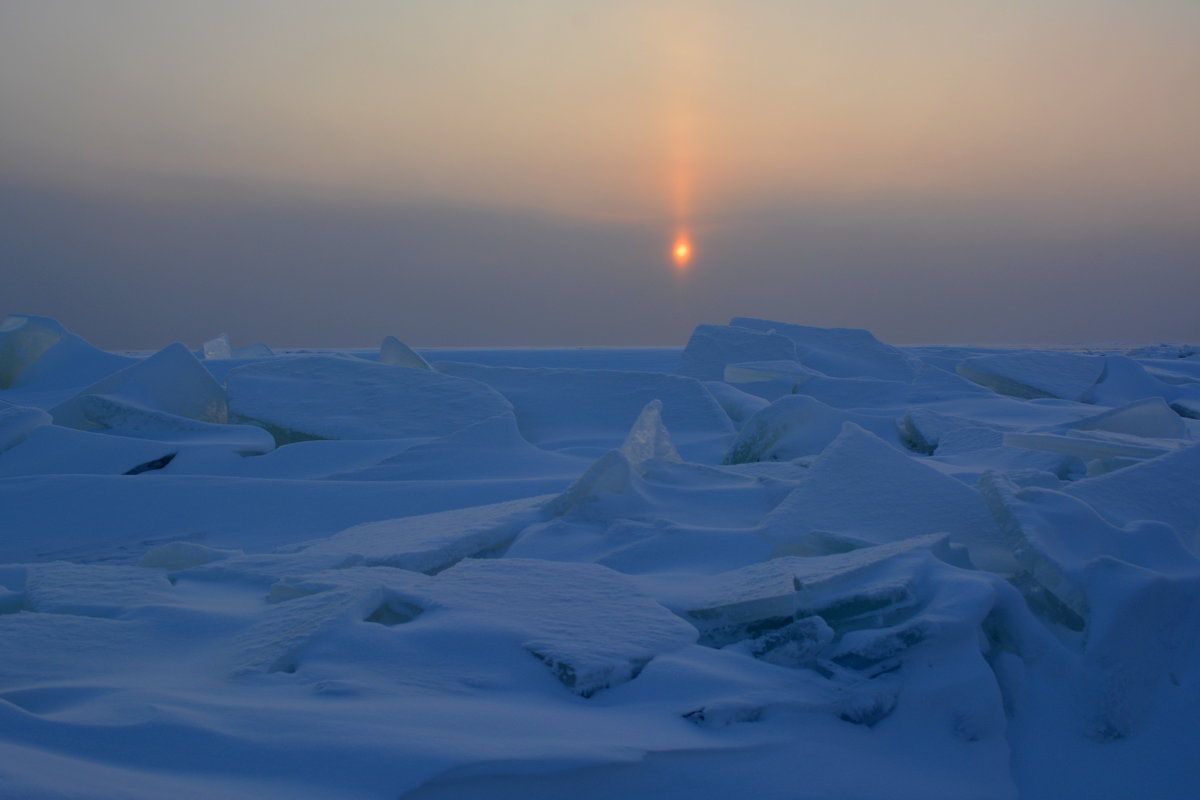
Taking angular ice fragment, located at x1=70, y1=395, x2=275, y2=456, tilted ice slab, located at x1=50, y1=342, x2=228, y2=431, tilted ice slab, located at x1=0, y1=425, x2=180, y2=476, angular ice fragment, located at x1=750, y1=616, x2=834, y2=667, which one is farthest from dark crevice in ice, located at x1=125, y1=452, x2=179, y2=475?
angular ice fragment, located at x1=750, y1=616, x2=834, y2=667

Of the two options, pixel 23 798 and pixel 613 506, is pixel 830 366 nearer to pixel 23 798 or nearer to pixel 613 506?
pixel 613 506

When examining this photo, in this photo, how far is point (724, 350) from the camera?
5156mm

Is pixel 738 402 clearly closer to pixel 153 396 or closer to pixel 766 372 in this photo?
pixel 766 372

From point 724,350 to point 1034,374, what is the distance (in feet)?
5.52

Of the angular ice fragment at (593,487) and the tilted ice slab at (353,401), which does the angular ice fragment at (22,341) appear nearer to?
the tilted ice slab at (353,401)

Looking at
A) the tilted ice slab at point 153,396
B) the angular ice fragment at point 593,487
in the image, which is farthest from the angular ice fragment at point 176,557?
the tilted ice slab at point 153,396

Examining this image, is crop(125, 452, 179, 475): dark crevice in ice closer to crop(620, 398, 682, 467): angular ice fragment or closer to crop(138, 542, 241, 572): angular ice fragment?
crop(138, 542, 241, 572): angular ice fragment

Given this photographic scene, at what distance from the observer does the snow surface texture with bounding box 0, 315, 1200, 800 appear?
957 mm

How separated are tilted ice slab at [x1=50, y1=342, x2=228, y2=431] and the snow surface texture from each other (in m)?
0.64

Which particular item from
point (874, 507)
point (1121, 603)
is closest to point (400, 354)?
point (874, 507)

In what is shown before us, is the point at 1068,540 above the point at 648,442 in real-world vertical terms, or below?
above

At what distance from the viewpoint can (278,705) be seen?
40.8 inches

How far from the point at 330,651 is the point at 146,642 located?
1.13 ft

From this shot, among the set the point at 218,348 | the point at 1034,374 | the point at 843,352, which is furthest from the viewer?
the point at 218,348
